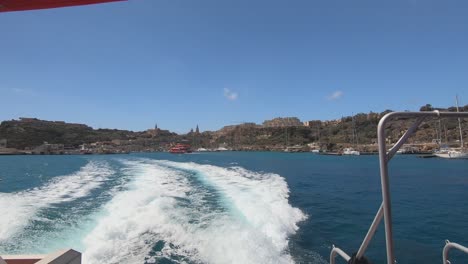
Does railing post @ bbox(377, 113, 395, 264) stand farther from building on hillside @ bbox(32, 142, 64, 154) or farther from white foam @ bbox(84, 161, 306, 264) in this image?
building on hillside @ bbox(32, 142, 64, 154)

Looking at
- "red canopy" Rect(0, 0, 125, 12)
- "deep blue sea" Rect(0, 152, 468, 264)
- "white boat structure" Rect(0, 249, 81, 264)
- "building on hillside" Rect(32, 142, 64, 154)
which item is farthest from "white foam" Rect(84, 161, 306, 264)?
"building on hillside" Rect(32, 142, 64, 154)

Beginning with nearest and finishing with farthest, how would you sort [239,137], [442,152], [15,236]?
[15,236]
[442,152]
[239,137]

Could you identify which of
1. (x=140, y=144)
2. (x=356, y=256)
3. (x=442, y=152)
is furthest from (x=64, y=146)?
(x=356, y=256)

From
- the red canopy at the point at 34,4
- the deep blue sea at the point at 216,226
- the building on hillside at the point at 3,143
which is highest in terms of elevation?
the building on hillside at the point at 3,143

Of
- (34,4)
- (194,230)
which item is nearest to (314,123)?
(194,230)

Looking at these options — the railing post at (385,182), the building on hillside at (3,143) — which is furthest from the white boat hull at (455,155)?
the building on hillside at (3,143)

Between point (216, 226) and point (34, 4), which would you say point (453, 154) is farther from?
point (34, 4)

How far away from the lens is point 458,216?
41.3ft

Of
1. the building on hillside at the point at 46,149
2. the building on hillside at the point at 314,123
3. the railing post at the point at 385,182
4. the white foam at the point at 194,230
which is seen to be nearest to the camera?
the railing post at the point at 385,182

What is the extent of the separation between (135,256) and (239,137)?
611ft

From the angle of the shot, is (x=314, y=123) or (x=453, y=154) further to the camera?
(x=314, y=123)

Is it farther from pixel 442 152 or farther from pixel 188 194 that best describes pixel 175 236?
pixel 442 152

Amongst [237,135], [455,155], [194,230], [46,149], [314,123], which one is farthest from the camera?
[237,135]

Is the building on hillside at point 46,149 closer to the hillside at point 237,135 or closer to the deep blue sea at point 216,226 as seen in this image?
the hillside at point 237,135
